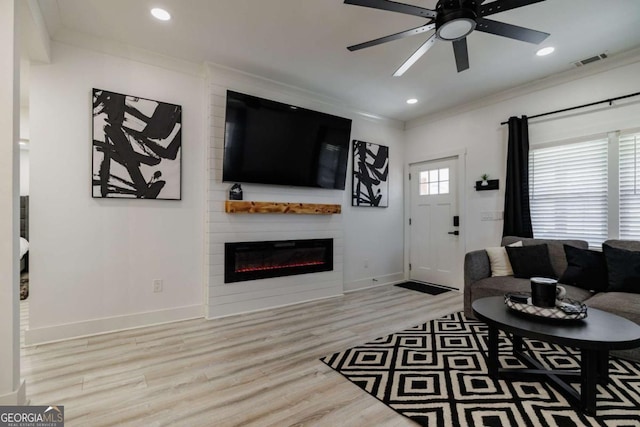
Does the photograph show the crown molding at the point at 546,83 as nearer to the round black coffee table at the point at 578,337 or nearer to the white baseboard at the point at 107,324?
the round black coffee table at the point at 578,337

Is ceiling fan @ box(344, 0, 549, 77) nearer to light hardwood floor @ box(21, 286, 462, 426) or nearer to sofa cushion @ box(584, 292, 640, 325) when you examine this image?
sofa cushion @ box(584, 292, 640, 325)

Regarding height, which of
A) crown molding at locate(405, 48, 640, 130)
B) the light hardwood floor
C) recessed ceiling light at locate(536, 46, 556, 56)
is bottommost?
the light hardwood floor

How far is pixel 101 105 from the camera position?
2938 mm

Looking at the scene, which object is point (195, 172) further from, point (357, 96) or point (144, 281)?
point (357, 96)

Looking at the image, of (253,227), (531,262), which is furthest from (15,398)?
(531,262)

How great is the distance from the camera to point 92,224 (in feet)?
9.62

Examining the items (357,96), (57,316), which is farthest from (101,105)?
(357,96)

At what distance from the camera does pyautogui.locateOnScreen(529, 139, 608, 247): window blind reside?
3398mm

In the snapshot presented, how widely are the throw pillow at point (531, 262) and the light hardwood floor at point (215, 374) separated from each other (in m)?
0.98

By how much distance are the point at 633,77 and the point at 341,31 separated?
301cm

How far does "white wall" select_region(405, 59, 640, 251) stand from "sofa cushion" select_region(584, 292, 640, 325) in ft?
5.37

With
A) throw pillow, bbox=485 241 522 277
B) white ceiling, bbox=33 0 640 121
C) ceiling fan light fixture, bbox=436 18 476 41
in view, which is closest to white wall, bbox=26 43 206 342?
white ceiling, bbox=33 0 640 121

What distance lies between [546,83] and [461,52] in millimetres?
2119

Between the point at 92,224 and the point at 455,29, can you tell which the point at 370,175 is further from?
the point at 92,224
